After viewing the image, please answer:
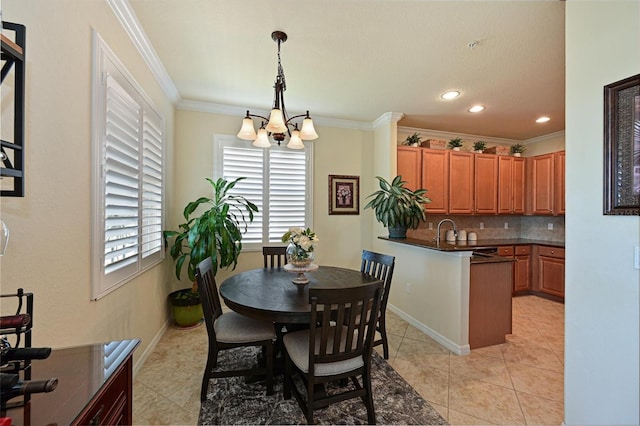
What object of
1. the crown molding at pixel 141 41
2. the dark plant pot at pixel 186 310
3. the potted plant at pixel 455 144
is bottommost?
the dark plant pot at pixel 186 310

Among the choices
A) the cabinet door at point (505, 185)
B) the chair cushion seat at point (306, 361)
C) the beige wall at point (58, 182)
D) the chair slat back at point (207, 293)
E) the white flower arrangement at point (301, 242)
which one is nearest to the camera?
the beige wall at point (58, 182)

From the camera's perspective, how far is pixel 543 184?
4664 millimetres

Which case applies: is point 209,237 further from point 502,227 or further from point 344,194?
point 502,227

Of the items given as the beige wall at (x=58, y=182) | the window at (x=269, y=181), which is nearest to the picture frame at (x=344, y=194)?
the window at (x=269, y=181)

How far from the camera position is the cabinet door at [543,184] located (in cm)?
455

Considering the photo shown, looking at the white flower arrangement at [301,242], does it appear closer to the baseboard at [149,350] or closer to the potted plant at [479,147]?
the baseboard at [149,350]

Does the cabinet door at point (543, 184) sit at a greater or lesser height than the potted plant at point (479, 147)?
lesser

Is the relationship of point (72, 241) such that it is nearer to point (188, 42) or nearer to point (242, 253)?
point (188, 42)

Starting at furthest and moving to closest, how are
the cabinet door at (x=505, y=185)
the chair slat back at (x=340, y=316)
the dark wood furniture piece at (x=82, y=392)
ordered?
the cabinet door at (x=505, y=185) < the chair slat back at (x=340, y=316) < the dark wood furniture piece at (x=82, y=392)

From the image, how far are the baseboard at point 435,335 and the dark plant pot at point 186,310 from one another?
2593mm

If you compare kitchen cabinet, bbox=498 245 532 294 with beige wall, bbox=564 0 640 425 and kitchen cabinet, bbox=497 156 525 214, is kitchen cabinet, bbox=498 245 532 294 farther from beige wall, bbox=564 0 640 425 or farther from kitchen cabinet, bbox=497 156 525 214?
beige wall, bbox=564 0 640 425

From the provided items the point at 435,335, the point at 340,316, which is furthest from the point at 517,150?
the point at 340,316

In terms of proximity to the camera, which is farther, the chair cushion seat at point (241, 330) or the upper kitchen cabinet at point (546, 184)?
the upper kitchen cabinet at point (546, 184)

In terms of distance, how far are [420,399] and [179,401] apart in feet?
5.87
